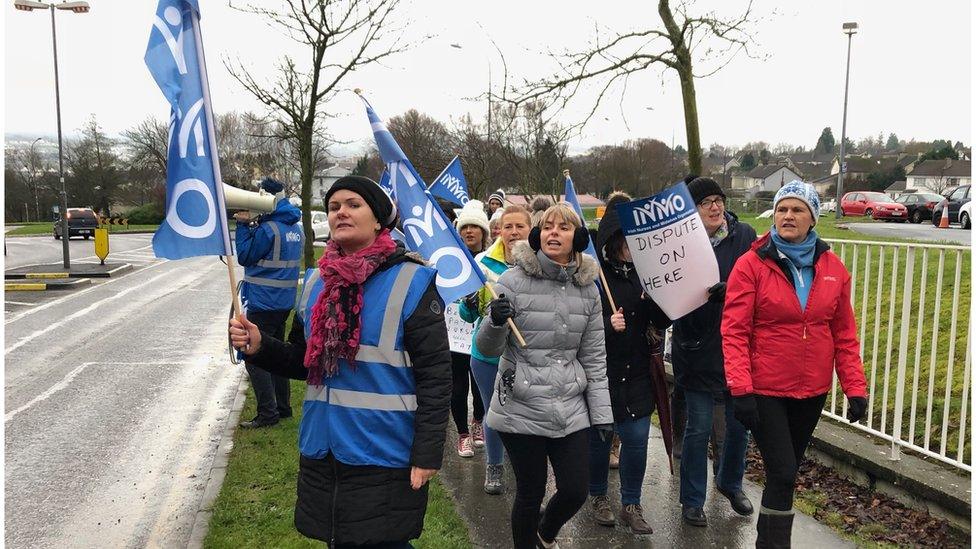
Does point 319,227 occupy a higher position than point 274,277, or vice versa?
point 274,277

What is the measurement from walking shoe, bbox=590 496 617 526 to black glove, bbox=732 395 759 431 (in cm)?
122

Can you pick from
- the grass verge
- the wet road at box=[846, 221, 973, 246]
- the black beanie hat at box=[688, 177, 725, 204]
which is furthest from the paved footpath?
the wet road at box=[846, 221, 973, 246]

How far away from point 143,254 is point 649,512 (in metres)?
→ 29.0

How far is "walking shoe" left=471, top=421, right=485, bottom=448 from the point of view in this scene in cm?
593

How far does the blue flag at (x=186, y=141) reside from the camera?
9.46 ft

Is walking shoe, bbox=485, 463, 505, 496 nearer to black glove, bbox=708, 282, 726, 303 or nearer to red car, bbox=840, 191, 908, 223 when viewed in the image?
black glove, bbox=708, 282, 726, 303

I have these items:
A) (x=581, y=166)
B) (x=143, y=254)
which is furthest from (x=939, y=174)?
(x=143, y=254)

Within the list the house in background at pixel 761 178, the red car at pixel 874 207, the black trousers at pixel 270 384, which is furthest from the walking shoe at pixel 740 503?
the house in background at pixel 761 178

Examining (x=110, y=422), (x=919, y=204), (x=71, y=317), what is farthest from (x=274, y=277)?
(x=919, y=204)

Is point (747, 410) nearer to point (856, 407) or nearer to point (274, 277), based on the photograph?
point (856, 407)

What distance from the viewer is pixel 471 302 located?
4.11m

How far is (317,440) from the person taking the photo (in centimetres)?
281

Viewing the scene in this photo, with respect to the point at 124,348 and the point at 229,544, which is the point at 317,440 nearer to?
the point at 229,544

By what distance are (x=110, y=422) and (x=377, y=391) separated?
16.9ft
